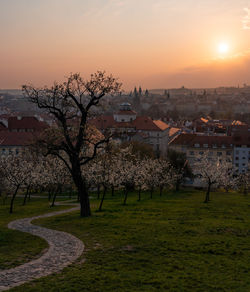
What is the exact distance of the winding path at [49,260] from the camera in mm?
15016

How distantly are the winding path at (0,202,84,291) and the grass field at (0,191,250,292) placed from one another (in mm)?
597

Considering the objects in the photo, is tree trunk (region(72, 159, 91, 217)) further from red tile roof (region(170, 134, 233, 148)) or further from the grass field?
red tile roof (region(170, 134, 233, 148))

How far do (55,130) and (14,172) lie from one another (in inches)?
651

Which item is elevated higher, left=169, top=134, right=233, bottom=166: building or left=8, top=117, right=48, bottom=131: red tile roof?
left=8, top=117, right=48, bottom=131: red tile roof

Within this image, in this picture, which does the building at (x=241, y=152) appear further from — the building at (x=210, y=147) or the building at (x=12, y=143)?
the building at (x=12, y=143)

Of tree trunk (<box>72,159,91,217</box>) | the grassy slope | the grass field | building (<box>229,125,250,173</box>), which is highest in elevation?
building (<box>229,125,250,173</box>)

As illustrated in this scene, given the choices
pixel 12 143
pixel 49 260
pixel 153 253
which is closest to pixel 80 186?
pixel 49 260

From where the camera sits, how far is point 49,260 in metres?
17.6

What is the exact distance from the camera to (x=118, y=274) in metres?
15.4

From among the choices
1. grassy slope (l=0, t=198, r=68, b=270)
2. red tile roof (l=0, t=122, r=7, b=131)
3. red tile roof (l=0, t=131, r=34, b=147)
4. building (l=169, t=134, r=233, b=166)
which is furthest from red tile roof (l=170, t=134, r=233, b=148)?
grassy slope (l=0, t=198, r=68, b=270)

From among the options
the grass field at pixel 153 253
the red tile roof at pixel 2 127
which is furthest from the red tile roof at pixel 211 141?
the grass field at pixel 153 253

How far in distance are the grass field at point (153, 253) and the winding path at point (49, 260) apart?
0.60 meters

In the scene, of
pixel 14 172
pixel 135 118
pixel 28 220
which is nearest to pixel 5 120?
pixel 135 118

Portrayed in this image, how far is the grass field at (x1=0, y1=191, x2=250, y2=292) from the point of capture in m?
14.4
